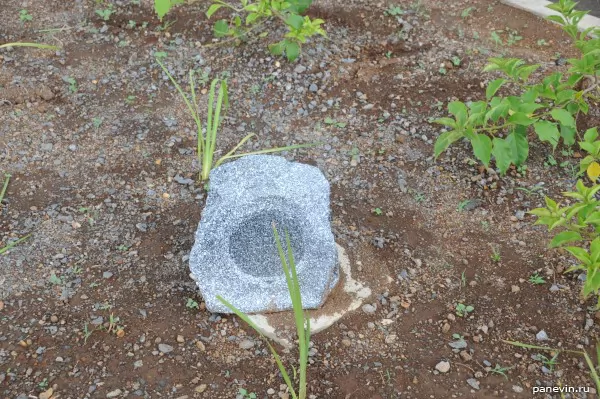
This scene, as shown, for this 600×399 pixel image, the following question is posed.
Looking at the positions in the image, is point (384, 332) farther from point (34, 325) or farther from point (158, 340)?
point (34, 325)

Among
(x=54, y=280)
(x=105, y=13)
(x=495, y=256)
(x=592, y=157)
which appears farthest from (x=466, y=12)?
(x=54, y=280)

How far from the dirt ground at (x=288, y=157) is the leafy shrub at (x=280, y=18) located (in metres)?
0.10

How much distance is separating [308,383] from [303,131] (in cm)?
135

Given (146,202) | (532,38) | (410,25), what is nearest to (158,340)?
(146,202)

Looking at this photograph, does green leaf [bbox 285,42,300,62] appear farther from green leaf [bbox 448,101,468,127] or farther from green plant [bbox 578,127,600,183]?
green plant [bbox 578,127,600,183]

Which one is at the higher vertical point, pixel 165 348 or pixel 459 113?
pixel 459 113

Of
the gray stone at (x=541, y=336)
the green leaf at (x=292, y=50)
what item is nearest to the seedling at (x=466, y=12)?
the green leaf at (x=292, y=50)

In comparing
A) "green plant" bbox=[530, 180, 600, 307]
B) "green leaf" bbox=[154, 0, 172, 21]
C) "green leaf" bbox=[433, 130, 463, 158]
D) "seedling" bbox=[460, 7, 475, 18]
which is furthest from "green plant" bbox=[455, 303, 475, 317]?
"seedling" bbox=[460, 7, 475, 18]

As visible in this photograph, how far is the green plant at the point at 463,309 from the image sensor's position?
230 cm

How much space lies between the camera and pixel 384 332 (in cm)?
225

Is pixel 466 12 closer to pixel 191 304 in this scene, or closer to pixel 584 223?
pixel 584 223

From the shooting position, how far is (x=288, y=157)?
2922 millimetres

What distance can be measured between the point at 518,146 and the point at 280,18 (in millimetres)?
1422

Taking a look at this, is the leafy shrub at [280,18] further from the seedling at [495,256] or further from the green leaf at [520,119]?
the seedling at [495,256]
